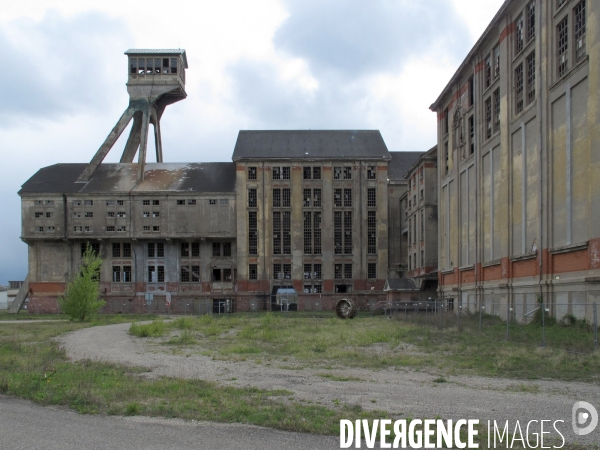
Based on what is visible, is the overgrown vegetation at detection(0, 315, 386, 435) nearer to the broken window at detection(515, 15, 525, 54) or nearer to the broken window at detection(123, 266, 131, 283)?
the broken window at detection(515, 15, 525, 54)

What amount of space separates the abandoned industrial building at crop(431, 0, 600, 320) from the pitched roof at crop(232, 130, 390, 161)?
26.8 meters

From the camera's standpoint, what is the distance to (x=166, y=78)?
84625mm

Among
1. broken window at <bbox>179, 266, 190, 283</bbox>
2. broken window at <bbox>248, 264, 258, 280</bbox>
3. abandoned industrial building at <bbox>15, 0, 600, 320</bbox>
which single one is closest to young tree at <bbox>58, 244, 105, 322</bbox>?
abandoned industrial building at <bbox>15, 0, 600, 320</bbox>

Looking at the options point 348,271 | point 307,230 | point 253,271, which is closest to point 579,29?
point 348,271

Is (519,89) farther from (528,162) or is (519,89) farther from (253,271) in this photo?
(253,271)

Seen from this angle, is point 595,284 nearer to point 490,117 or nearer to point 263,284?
point 490,117

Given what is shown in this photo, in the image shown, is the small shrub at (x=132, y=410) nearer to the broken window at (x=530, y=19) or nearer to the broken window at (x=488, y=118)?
the broken window at (x=530, y=19)

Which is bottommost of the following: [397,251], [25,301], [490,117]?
[25,301]

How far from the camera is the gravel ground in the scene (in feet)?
37.0

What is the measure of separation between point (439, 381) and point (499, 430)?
18.3ft

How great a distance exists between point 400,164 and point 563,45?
54789 mm

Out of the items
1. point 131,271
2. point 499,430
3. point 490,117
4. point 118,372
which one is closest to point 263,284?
point 131,271

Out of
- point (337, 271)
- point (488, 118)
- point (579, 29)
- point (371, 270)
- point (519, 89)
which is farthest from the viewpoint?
point (371, 270)

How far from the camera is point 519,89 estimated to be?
126 ft
